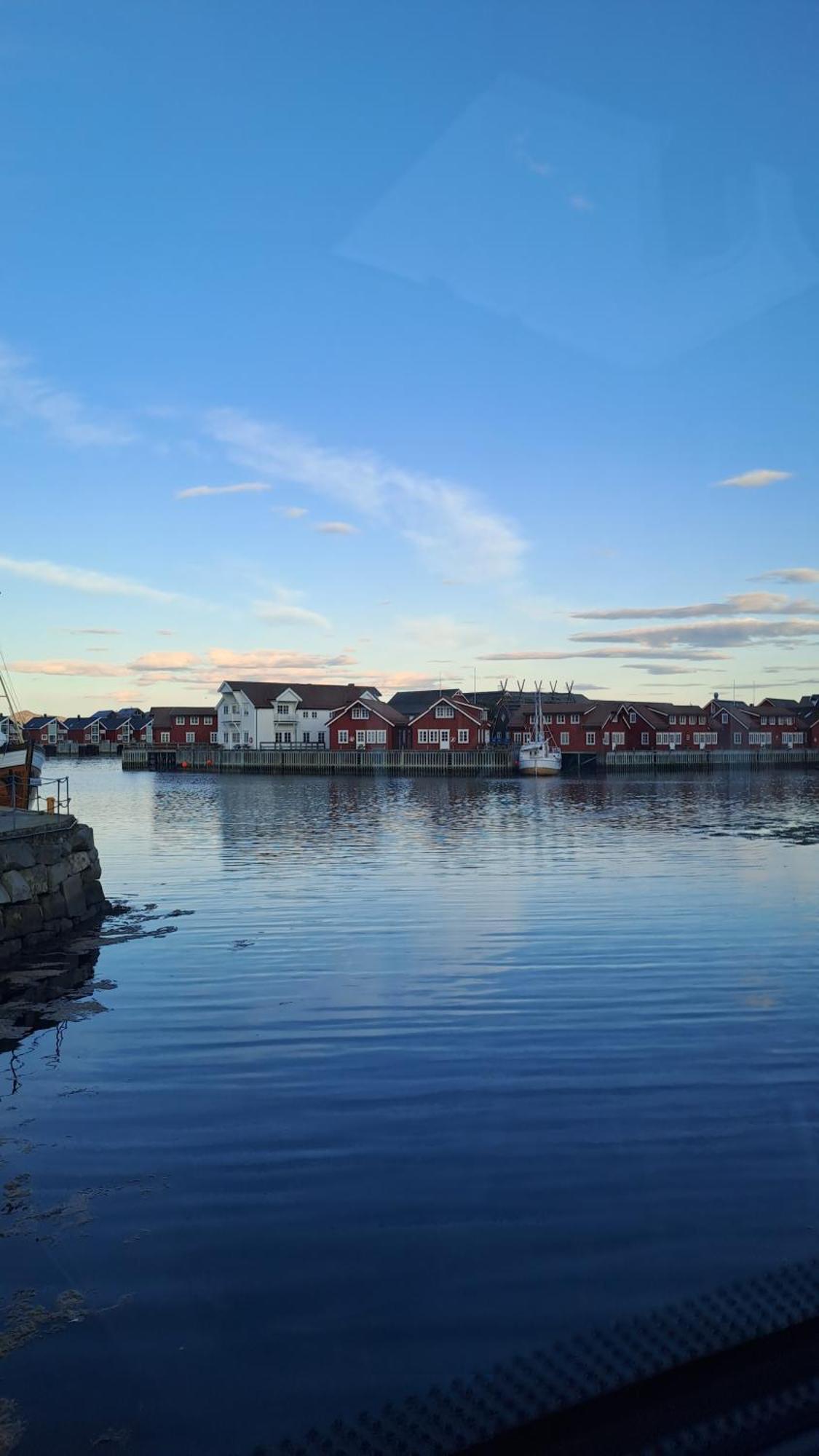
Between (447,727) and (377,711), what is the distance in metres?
7.59

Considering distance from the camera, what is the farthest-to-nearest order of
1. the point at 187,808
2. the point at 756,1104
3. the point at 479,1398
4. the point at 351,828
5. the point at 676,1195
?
the point at 187,808 → the point at 351,828 → the point at 756,1104 → the point at 676,1195 → the point at 479,1398

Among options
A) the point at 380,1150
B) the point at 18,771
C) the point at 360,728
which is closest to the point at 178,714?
the point at 360,728

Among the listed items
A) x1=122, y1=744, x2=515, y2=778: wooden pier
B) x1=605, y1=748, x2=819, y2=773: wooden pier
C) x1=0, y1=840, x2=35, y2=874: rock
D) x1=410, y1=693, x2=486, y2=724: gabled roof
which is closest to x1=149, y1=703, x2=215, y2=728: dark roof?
x1=122, y1=744, x2=515, y2=778: wooden pier

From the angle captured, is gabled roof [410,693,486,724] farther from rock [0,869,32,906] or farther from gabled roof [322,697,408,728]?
rock [0,869,32,906]

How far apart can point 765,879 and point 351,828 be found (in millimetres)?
21254

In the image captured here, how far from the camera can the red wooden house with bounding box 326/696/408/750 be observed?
109250 millimetres

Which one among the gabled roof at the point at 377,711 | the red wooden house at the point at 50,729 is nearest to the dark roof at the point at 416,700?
the gabled roof at the point at 377,711

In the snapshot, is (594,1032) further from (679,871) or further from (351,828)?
(351,828)

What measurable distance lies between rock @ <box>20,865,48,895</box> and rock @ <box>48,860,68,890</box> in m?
0.15

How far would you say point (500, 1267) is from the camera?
22.2ft

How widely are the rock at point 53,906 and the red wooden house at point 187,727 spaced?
109m

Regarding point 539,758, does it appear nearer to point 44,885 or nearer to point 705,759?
point 705,759

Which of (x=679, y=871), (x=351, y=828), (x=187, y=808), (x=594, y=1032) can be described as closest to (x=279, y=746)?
(x=187, y=808)

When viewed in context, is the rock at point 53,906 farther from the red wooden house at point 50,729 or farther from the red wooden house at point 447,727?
the red wooden house at point 50,729
